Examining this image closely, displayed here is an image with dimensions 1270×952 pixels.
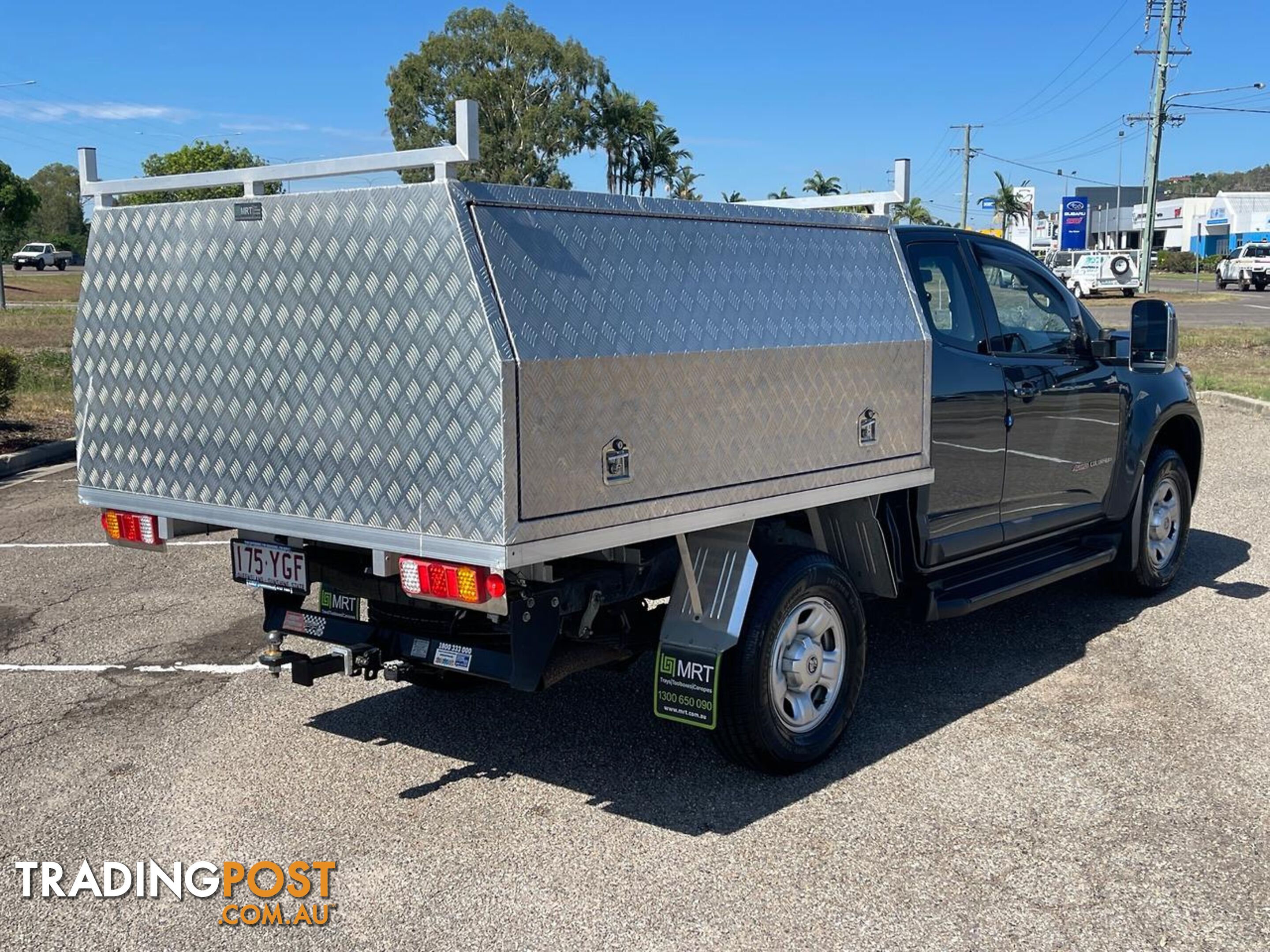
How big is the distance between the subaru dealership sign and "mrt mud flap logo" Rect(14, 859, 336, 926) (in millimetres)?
64309

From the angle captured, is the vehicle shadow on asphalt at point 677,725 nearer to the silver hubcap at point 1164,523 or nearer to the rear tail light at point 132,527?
the silver hubcap at point 1164,523

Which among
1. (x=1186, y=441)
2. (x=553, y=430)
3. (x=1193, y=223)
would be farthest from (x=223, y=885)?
(x=1193, y=223)

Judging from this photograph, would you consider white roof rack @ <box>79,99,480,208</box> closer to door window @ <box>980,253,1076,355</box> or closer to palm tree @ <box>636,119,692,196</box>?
door window @ <box>980,253,1076,355</box>

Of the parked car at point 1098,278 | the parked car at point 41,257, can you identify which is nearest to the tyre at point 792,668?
the parked car at point 1098,278

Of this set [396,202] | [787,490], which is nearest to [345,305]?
[396,202]

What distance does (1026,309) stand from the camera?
21.4ft

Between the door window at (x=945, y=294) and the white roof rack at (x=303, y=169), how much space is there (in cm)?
228

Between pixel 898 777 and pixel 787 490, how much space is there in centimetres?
123

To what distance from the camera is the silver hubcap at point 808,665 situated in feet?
16.1

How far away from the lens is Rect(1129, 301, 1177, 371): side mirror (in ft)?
22.3

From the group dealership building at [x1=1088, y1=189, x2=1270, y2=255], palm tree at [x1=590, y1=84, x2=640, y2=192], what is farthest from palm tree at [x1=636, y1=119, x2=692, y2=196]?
dealership building at [x1=1088, y1=189, x2=1270, y2=255]

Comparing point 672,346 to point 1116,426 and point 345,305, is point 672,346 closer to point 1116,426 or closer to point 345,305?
point 345,305

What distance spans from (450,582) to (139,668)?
305cm

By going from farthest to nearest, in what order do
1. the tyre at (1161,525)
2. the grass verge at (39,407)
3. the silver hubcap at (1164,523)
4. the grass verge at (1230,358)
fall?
1. the grass verge at (1230,358)
2. the grass verge at (39,407)
3. the silver hubcap at (1164,523)
4. the tyre at (1161,525)
